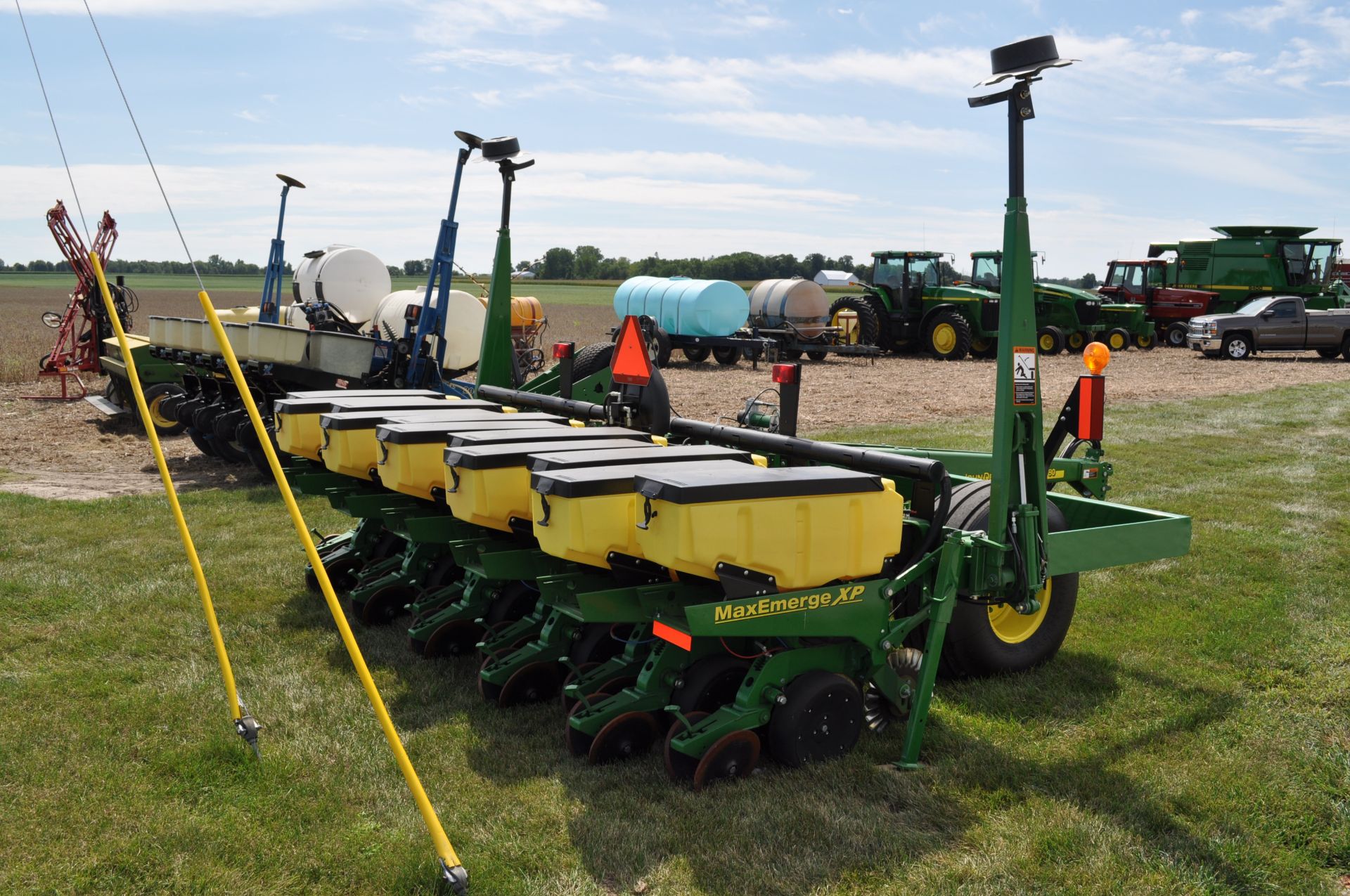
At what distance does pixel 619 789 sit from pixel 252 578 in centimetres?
387

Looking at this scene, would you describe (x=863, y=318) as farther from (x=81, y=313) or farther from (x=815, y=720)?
(x=815, y=720)

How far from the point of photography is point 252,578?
22.7 feet

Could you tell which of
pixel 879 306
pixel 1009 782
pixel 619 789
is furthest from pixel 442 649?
pixel 879 306

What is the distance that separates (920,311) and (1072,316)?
14.5 ft

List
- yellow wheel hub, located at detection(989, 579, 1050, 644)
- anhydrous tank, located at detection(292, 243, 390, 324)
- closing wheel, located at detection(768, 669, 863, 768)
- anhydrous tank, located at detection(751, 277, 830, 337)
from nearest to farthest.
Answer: closing wheel, located at detection(768, 669, 863, 768) < yellow wheel hub, located at detection(989, 579, 1050, 644) < anhydrous tank, located at detection(292, 243, 390, 324) < anhydrous tank, located at detection(751, 277, 830, 337)

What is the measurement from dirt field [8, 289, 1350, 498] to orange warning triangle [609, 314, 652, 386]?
8.13ft

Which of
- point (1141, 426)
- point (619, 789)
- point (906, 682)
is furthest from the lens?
point (1141, 426)

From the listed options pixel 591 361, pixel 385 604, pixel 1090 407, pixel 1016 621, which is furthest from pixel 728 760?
pixel 591 361

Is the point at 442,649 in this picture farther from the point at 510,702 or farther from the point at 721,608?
the point at 721,608

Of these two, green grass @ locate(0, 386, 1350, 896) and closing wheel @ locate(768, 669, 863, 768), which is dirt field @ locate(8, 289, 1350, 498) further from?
closing wheel @ locate(768, 669, 863, 768)

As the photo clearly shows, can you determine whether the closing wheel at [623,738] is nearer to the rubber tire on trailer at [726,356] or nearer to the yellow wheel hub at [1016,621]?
the yellow wheel hub at [1016,621]

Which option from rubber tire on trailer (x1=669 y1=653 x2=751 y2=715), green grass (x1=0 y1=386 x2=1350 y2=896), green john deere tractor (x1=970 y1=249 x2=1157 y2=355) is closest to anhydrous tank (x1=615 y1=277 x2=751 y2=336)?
green john deere tractor (x1=970 y1=249 x2=1157 y2=355)

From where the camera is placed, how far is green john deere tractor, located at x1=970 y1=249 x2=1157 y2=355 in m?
28.6

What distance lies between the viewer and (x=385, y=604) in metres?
5.99
